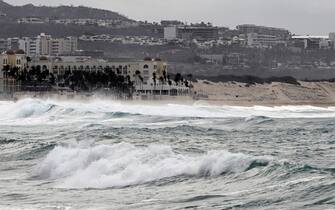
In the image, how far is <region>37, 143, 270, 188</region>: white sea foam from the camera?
1902 cm

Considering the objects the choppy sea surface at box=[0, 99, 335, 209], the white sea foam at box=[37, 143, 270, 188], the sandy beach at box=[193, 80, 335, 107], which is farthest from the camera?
the sandy beach at box=[193, 80, 335, 107]

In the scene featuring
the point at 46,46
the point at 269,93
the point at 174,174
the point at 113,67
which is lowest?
the point at 269,93

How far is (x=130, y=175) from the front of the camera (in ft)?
64.4

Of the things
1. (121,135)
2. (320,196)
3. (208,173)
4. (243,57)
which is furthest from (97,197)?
(243,57)

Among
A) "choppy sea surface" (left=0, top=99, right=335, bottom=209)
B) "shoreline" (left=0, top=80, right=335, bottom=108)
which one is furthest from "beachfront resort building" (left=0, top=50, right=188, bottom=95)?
"choppy sea surface" (left=0, top=99, right=335, bottom=209)

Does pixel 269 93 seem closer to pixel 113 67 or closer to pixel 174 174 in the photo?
pixel 113 67

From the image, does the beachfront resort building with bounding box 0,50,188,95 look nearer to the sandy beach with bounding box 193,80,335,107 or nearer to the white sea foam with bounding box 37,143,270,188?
the sandy beach with bounding box 193,80,335,107

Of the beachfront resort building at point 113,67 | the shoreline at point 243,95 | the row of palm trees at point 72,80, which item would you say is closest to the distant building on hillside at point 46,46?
the shoreline at point 243,95

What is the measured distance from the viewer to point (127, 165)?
20438mm

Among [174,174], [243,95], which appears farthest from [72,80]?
[174,174]

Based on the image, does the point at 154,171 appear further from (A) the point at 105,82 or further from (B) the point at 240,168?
(A) the point at 105,82

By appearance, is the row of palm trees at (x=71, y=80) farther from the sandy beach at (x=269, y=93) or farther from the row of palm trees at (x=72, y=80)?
the sandy beach at (x=269, y=93)

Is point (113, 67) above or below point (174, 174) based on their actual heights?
below

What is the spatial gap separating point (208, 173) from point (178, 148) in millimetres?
5143
